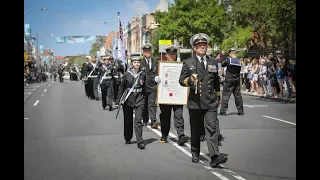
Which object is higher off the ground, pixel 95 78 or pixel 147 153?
pixel 95 78

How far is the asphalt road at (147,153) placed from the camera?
640cm

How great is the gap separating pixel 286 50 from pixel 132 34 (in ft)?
20.9

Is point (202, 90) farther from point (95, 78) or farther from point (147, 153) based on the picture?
point (95, 78)

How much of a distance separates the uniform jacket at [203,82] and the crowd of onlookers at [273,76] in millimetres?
11606

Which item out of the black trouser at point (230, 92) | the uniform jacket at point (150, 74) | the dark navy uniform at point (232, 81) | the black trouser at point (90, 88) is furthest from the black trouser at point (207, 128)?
the black trouser at point (90, 88)

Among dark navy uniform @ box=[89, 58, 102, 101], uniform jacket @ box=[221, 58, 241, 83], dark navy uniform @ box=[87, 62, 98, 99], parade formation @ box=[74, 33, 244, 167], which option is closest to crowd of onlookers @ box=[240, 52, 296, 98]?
uniform jacket @ box=[221, 58, 241, 83]

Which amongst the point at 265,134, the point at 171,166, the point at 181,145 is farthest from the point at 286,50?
the point at 171,166

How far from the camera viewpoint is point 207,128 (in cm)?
700

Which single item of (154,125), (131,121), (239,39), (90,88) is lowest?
(154,125)

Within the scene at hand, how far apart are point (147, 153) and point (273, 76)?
12171 mm

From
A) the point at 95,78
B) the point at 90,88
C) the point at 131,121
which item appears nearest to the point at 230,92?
the point at 131,121

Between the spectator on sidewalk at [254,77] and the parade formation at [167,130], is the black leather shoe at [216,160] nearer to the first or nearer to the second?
the parade formation at [167,130]
